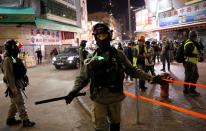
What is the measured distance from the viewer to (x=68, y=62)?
21.8 m

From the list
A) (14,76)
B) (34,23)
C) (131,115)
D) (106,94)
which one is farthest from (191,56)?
(34,23)

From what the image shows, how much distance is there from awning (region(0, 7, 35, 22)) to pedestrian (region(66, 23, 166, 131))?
2592 centimetres

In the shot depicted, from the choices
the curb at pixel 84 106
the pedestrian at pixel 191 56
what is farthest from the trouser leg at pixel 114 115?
the pedestrian at pixel 191 56

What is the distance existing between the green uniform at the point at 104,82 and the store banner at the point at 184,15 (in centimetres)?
2213

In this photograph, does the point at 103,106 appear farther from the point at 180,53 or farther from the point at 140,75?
the point at 180,53

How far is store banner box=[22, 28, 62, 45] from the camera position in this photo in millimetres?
32250

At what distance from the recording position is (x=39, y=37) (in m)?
35.2

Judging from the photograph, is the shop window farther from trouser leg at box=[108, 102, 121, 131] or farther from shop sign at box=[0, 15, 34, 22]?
trouser leg at box=[108, 102, 121, 131]

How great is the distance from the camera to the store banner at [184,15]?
24438 mm

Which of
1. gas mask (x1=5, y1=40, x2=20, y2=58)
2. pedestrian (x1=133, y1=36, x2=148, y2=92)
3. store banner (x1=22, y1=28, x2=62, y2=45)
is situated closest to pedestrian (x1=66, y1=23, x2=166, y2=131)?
gas mask (x1=5, y1=40, x2=20, y2=58)

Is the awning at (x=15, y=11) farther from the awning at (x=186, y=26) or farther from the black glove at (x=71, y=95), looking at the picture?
the black glove at (x=71, y=95)

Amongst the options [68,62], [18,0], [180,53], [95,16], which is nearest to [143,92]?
[180,53]

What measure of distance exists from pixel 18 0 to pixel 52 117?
2644cm

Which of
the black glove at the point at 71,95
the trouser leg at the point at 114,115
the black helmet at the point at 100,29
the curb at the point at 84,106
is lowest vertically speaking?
the curb at the point at 84,106
